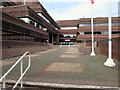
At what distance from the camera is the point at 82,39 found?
163 ft

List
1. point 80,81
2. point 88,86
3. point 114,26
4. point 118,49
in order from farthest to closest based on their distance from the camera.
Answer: point 114,26, point 118,49, point 80,81, point 88,86

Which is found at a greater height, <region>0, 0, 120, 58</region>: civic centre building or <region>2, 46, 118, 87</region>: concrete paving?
<region>0, 0, 120, 58</region>: civic centre building

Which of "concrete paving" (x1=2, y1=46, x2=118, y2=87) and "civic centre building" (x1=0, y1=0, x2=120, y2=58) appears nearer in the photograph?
"concrete paving" (x1=2, y1=46, x2=118, y2=87)

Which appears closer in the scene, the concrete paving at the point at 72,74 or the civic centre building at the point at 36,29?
the concrete paving at the point at 72,74

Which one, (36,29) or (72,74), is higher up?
(36,29)

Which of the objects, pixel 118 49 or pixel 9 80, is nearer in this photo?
pixel 9 80

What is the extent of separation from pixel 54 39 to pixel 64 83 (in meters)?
54.2

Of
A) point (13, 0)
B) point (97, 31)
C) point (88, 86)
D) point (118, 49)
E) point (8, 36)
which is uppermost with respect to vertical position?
point (13, 0)

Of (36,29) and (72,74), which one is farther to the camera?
(36,29)

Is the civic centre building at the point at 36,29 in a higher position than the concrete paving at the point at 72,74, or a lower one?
higher

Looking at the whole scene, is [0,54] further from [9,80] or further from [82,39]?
[82,39]

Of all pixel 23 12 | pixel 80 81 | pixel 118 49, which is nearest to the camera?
pixel 80 81

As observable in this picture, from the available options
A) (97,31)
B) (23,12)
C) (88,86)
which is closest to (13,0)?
(23,12)

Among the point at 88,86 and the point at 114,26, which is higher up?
the point at 114,26
